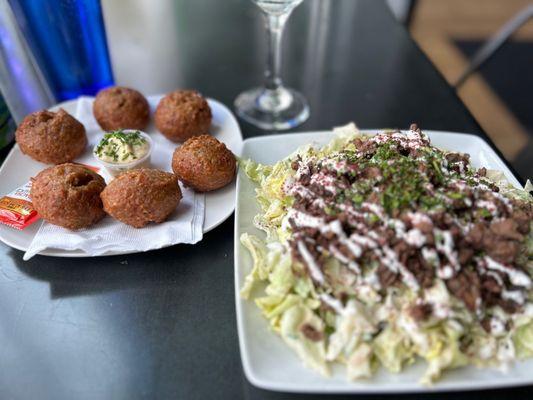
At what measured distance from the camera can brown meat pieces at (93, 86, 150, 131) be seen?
2.05 metres

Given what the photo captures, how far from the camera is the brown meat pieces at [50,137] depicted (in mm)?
1854

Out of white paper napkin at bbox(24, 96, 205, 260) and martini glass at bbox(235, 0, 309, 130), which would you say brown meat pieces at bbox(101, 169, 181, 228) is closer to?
white paper napkin at bbox(24, 96, 205, 260)

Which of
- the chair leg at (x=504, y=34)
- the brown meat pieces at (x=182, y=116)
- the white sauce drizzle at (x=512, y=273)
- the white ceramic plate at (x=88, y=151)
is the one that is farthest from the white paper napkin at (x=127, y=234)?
the chair leg at (x=504, y=34)

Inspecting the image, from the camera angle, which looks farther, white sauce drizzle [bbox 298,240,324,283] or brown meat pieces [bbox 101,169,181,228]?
brown meat pieces [bbox 101,169,181,228]

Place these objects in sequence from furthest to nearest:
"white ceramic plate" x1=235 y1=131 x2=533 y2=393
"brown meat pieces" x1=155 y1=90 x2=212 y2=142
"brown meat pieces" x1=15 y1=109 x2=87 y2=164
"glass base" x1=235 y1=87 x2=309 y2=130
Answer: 1. "glass base" x1=235 y1=87 x2=309 y2=130
2. "brown meat pieces" x1=155 y1=90 x2=212 y2=142
3. "brown meat pieces" x1=15 y1=109 x2=87 y2=164
4. "white ceramic plate" x1=235 y1=131 x2=533 y2=393

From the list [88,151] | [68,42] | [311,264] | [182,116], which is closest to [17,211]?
[88,151]

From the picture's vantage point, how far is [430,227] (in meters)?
1.27

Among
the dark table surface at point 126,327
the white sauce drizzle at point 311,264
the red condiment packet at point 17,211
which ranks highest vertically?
the white sauce drizzle at point 311,264

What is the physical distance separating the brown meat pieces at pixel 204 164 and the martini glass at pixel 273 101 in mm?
617

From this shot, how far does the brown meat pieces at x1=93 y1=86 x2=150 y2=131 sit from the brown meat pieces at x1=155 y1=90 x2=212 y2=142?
0.09m

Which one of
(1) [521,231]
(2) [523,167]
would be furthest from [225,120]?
(2) [523,167]

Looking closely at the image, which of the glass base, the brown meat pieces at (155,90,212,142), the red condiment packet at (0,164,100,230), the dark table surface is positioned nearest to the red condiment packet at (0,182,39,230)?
the red condiment packet at (0,164,100,230)

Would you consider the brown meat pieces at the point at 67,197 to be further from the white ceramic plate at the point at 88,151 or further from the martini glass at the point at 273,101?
the martini glass at the point at 273,101

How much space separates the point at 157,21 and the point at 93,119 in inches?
52.6
